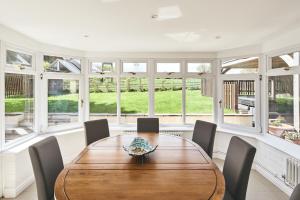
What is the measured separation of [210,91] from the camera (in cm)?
507

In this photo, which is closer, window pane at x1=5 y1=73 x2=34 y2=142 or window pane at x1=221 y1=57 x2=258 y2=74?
window pane at x1=5 y1=73 x2=34 y2=142

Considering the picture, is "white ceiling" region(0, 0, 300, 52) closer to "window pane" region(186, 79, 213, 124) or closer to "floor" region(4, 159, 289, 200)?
"window pane" region(186, 79, 213, 124)

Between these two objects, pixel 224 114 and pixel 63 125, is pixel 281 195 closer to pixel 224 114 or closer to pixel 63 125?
pixel 224 114

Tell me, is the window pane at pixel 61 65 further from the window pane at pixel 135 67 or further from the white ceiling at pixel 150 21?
the window pane at pixel 135 67

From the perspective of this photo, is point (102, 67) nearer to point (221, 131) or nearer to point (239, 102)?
point (221, 131)

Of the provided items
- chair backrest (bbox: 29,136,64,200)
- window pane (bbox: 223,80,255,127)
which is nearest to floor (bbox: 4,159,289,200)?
window pane (bbox: 223,80,255,127)

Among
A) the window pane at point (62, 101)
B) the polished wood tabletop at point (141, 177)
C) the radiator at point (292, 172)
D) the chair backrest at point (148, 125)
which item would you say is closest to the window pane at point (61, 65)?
the window pane at point (62, 101)

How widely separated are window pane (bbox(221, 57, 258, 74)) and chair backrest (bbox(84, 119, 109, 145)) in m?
2.85

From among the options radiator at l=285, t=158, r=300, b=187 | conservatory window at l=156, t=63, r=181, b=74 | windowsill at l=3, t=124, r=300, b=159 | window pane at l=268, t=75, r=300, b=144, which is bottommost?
radiator at l=285, t=158, r=300, b=187

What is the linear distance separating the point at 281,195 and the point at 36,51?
452 cm

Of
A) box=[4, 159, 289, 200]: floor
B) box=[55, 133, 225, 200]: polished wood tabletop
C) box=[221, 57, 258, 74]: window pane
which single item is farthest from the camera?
box=[221, 57, 258, 74]: window pane

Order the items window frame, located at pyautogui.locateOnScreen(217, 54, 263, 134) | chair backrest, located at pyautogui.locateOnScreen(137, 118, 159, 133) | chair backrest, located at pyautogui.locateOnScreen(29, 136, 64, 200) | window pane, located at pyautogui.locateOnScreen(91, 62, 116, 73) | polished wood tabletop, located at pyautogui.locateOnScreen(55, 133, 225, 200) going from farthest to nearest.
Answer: window pane, located at pyautogui.locateOnScreen(91, 62, 116, 73) < window frame, located at pyautogui.locateOnScreen(217, 54, 263, 134) < chair backrest, located at pyautogui.locateOnScreen(137, 118, 159, 133) < chair backrest, located at pyautogui.locateOnScreen(29, 136, 64, 200) < polished wood tabletop, located at pyautogui.locateOnScreen(55, 133, 225, 200)

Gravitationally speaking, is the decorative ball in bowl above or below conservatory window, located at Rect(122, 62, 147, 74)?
below

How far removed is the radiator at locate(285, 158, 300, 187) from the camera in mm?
2938
